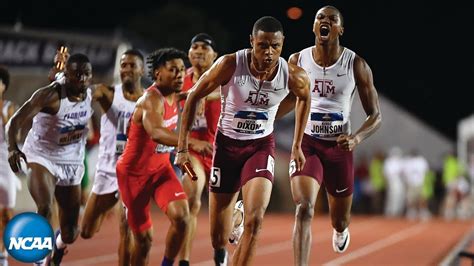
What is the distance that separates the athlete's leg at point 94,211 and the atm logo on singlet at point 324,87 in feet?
8.22

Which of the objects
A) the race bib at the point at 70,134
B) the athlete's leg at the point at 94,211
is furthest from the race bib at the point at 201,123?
the race bib at the point at 70,134

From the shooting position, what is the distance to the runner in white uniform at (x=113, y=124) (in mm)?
10523

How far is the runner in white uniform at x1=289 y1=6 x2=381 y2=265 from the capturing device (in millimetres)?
9516

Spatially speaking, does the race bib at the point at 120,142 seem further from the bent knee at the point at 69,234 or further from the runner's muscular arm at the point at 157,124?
the runner's muscular arm at the point at 157,124

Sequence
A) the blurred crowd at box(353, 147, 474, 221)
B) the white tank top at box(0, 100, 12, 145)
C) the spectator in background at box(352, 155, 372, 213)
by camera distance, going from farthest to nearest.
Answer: the spectator in background at box(352, 155, 372, 213) < the blurred crowd at box(353, 147, 474, 221) < the white tank top at box(0, 100, 12, 145)

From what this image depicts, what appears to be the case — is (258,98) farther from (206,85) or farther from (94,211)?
(94,211)

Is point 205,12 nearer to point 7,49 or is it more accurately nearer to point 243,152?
point 7,49

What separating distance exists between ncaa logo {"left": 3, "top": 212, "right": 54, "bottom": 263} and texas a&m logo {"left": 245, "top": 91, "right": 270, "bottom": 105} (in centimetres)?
226

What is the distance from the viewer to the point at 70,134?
34.1 feet

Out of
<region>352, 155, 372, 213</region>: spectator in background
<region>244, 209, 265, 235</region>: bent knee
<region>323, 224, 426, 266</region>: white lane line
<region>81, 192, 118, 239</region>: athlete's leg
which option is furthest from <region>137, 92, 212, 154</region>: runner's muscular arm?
<region>352, 155, 372, 213</region>: spectator in background

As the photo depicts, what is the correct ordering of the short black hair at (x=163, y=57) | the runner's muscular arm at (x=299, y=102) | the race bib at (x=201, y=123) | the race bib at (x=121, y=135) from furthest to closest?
the race bib at (x=201, y=123)
the race bib at (x=121, y=135)
the short black hair at (x=163, y=57)
the runner's muscular arm at (x=299, y=102)

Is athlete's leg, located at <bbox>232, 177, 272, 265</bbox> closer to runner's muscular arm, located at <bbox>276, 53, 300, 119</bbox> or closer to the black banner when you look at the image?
runner's muscular arm, located at <bbox>276, 53, 300, 119</bbox>

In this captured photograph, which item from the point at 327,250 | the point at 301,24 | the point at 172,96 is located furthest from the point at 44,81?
the point at 172,96

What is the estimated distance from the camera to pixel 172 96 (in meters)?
9.55
